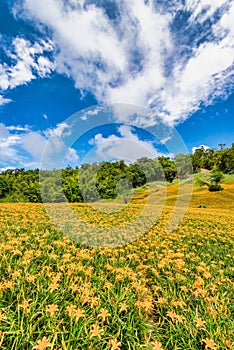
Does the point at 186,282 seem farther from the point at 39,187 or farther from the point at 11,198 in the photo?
the point at 11,198

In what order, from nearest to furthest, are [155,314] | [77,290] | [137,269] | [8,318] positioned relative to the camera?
[8,318]
[77,290]
[155,314]
[137,269]

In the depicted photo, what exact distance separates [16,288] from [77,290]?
759 mm

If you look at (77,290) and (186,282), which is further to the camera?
(186,282)

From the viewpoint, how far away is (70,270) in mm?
3055

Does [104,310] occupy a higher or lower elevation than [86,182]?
lower

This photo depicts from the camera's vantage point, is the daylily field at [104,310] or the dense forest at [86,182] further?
the dense forest at [86,182]

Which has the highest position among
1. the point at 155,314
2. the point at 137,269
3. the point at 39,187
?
the point at 39,187

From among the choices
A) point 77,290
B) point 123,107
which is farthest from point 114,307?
point 123,107

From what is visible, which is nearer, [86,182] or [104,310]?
[104,310]

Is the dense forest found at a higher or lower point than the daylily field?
higher

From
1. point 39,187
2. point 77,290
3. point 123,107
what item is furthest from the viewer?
point 39,187

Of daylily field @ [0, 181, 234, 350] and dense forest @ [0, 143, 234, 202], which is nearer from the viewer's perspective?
daylily field @ [0, 181, 234, 350]

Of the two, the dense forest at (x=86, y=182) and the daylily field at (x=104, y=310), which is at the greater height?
the dense forest at (x=86, y=182)

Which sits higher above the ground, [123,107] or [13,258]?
[123,107]
